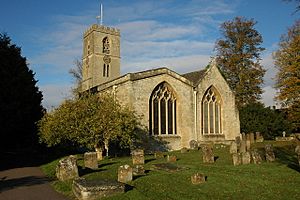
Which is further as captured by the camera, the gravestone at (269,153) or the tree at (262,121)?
the tree at (262,121)

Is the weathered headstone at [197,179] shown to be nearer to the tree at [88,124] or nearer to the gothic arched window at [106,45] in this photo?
the tree at [88,124]

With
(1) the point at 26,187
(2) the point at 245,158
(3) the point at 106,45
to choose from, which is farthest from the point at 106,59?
(1) the point at 26,187

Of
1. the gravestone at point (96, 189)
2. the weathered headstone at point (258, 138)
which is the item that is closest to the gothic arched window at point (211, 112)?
the weathered headstone at point (258, 138)

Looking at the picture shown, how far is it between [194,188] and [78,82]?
43294 millimetres

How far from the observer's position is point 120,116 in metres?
22.3

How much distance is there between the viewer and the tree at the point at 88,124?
69.7 ft

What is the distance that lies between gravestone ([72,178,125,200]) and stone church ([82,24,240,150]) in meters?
16.3

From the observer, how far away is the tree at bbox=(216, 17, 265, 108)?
40.4 metres

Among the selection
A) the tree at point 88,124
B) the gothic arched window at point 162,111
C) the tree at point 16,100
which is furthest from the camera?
the gothic arched window at point 162,111

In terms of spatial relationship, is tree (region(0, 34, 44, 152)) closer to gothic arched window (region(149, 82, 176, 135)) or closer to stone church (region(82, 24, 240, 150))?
stone church (region(82, 24, 240, 150))

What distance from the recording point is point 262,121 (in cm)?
3862

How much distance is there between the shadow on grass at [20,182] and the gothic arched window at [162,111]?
567 inches

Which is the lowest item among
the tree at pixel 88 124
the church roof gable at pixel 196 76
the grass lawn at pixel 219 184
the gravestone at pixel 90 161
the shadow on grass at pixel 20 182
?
the shadow on grass at pixel 20 182

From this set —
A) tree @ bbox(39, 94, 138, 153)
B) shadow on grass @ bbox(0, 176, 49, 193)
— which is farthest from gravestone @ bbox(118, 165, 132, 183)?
tree @ bbox(39, 94, 138, 153)
